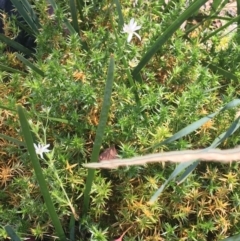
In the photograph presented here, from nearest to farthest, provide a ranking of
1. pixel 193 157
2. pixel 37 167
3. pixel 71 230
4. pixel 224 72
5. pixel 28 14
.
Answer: pixel 193 157
pixel 37 167
pixel 71 230
pixel 224 72
pixel 28 14

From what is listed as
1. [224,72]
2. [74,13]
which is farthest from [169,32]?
[74,13]

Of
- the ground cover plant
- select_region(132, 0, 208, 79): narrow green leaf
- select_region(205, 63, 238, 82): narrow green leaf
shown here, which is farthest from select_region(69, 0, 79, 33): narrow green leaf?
select_region(205, 63, 238, 82): narrow green leaf

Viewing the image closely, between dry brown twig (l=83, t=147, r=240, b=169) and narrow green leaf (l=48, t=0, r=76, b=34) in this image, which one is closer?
dry brown twig (l=83, t=147, r=240, b=169)

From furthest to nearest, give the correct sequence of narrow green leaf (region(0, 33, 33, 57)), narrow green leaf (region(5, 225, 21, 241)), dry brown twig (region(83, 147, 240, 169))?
narrow green leaf (region(0, 33, 33, 57)) → narrow green leaf (region(5, 225, 21, 241)) → dry brown twig (region(83, 147, 240, 169))

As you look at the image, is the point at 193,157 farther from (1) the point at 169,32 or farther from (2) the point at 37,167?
(1) the point at 169,32

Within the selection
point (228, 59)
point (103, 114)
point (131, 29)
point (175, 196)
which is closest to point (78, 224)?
point (175, 196)

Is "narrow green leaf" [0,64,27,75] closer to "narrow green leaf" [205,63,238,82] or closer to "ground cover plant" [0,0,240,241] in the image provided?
"ground cover plant" [0,0,240,241]

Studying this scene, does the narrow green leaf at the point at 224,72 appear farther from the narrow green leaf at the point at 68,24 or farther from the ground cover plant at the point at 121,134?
the narrow green leaf at the point at 68,24

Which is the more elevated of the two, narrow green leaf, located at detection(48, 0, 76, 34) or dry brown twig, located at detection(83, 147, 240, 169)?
dry brown twig, located at detection(83, 147, 240, 169)
